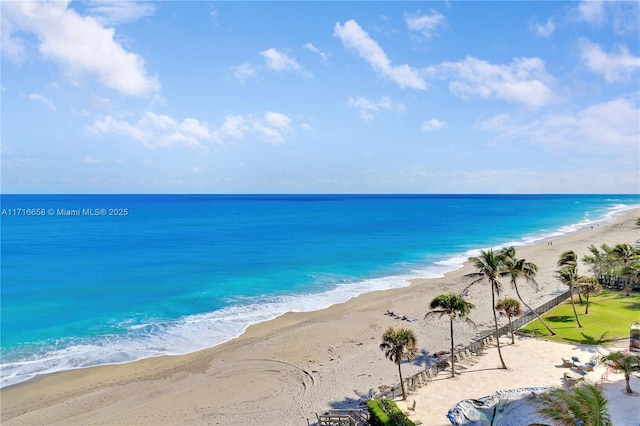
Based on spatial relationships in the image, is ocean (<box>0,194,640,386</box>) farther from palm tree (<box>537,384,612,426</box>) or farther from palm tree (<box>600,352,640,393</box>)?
palm tree (<box>600,352,640,393</box>)

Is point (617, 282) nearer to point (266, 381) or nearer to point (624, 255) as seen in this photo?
point (624, 255)

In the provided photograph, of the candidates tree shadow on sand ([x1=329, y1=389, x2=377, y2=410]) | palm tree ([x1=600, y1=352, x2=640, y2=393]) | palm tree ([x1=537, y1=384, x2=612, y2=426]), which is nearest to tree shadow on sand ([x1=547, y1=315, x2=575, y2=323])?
palm tree ([x1=600, y1=352, x2=640, y2=393])

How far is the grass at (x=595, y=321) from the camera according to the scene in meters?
28.3

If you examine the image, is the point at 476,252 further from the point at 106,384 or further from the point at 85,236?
the point at 85,236

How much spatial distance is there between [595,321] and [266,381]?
2636 cm

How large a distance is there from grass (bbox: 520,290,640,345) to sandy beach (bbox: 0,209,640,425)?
8.44 ft

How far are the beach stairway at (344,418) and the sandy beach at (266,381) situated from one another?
3.89 ft

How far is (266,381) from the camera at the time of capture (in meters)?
26.3

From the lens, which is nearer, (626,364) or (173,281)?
(626,364)

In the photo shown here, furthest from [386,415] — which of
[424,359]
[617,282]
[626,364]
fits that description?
[617,282]

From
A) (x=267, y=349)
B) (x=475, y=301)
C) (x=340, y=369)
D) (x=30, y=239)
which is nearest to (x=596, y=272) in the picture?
(x=475, y=301)

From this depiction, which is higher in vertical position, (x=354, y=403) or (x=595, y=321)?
(x=595, y=321)

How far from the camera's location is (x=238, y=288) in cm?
4969

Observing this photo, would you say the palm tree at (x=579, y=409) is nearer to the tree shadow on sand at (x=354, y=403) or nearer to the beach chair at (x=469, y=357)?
the tree shadow on sand at (x=354, y=403)
